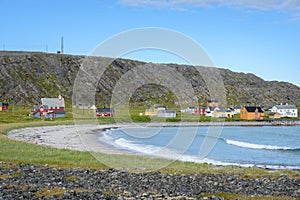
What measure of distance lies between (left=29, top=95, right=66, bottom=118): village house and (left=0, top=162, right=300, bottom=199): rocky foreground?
333 feet

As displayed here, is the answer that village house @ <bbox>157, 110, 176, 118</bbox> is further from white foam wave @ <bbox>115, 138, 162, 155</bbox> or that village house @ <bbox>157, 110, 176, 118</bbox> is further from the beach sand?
white foam wave @ <bbox>115, 138, 162, 155</bbox>

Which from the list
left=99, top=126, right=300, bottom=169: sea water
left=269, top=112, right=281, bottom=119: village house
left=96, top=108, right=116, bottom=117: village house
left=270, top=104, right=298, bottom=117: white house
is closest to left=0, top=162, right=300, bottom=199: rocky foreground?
left=99, top=126, right=300, bottom=169: sea water

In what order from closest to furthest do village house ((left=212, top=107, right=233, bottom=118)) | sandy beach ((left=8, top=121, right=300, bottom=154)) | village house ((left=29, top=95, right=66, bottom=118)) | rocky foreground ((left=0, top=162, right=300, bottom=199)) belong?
rocky foreground ((left=0, top=162, right=300, bottom=199))
sandy beach ((left=8, top=121, right=300, bottom=154))
village house ((left=29, top=95, right=66, bottom=118))
village house ((left=212, top=107, right=233, bottom=118))

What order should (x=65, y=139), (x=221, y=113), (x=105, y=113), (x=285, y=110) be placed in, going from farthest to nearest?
(x=285, y=110) < (x=221, y=113) < (x=105, y=113) < (x=65, y=139)

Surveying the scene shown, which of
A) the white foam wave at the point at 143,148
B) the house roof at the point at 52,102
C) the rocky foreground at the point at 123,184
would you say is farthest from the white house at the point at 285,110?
the rocky foreground at the point at 123,184

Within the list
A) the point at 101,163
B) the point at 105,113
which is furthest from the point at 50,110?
the point at 101,163

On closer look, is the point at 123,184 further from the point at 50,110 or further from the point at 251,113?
the point at 251,113

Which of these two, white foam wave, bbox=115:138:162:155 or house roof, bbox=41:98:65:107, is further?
house roof, bbox=41:98:65:107

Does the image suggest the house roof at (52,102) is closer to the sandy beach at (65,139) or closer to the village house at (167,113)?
the village house at (167,113)

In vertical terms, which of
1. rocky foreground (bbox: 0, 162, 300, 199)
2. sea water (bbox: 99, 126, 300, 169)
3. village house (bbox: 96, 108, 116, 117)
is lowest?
sea water (bbox: 99, 126, 300, 169)

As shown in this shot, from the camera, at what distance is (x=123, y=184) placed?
27328mm

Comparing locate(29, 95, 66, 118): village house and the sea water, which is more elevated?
locate(29, 95, 66, 118): village house

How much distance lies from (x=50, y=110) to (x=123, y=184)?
117 m

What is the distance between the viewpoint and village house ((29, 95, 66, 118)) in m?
133
